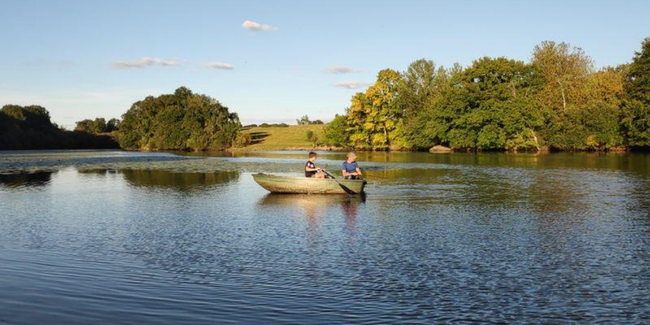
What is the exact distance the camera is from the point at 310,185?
96.9 feet

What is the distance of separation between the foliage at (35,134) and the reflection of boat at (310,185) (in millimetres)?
132474

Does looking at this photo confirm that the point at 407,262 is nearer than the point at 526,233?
Yes

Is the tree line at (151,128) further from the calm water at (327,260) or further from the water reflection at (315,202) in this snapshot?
the calm water at (327,260)

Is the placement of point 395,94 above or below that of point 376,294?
above

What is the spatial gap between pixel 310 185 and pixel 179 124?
12285 centimetres

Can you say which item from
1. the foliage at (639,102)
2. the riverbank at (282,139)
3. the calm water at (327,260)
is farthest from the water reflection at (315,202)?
the riverbank at (282,139)

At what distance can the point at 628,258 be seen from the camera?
13.9m

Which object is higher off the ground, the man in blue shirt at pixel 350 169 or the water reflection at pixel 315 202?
the man in blue shirt at pixel 350 169

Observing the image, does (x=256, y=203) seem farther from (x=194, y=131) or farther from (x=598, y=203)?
(x=194, y=131)

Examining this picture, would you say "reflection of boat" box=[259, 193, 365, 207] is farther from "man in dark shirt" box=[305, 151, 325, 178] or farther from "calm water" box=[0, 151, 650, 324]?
"man in dark shirt" box=[305, 151, 325, 178]

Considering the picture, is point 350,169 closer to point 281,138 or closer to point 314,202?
point 314,202

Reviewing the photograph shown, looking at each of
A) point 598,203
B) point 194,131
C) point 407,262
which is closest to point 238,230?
point 407,262

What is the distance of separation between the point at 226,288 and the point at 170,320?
210 cm

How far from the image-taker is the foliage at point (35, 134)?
140 meters
